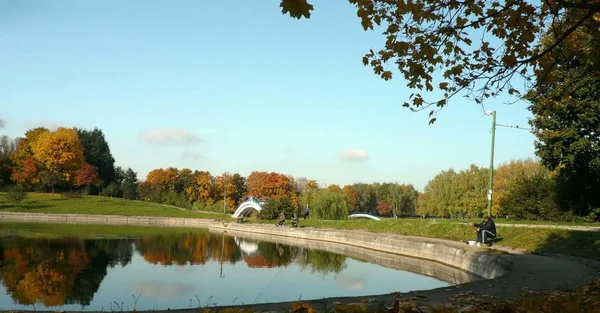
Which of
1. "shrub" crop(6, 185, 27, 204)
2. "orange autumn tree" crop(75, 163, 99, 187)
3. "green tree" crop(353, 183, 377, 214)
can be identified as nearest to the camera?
"shrub" crop(6, 185, 27, 204)

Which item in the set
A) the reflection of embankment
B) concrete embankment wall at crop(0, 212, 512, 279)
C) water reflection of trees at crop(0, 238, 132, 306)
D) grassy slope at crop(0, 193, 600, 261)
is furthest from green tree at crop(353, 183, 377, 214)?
water reflection of trees at crop(0, 238, 132, 306)

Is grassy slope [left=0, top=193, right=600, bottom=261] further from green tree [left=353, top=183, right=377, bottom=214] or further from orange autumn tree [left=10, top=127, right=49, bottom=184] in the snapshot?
Result: green tree [left=353, top=183, right=377, bottom=214]

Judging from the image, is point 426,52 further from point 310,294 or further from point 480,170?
point 480,170

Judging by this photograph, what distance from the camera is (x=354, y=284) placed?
14.2 m

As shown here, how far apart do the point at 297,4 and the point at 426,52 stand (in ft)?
12.3

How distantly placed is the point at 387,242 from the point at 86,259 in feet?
42.8

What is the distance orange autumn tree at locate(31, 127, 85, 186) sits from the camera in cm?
6856

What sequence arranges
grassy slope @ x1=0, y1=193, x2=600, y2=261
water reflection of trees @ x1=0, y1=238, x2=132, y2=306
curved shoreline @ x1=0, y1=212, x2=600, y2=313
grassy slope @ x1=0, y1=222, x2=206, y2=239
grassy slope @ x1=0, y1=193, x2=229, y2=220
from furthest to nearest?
grassy slope @ x1=0, y1=193, x2=229, y2=220
grassy slope @ x1=0, y1=222, x2=206, y2=239
grassy slope @ x1=0, y1=193, x2=600, y2=261
water reflection of trees @ x1=0, y1=238, x2=132, y2=306
curved shoreline @ x1=0, y1=212, x2=600, y2=313

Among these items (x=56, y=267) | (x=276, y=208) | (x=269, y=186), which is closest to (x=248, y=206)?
(x=276, y=208)

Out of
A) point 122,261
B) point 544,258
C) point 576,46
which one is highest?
point 576,46

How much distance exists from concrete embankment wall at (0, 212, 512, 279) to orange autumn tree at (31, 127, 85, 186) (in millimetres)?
21729

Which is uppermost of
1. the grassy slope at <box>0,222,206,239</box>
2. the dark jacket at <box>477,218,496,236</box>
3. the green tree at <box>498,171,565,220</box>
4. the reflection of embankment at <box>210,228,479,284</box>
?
the green tree at <box>498,171,565,220</box>

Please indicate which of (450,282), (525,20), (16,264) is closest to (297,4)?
(525,20)

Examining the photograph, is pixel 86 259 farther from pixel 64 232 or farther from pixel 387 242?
pixel 64 232
